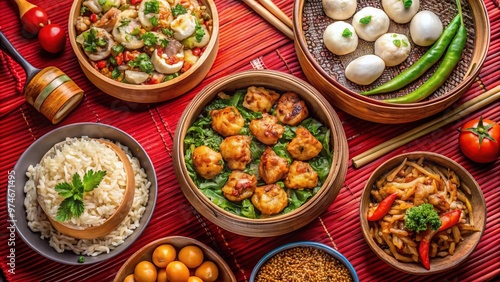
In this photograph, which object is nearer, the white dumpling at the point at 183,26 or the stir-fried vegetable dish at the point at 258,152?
the stir-fried vegetable dish at the point at 258,152

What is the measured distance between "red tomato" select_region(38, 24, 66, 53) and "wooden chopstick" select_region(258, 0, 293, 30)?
1327 mm

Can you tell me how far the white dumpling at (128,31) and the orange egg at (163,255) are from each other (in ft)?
4.19

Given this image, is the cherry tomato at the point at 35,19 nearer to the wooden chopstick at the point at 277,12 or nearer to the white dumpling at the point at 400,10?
the wooden chopstick at the point at 277,12

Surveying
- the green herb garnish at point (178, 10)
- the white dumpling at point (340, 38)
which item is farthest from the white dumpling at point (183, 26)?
the white dumpling at point (340, 38)

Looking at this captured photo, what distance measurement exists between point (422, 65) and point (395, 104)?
0.36 metres

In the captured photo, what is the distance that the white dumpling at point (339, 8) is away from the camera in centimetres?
396

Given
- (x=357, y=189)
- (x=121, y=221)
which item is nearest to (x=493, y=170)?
(x=357, y=189)

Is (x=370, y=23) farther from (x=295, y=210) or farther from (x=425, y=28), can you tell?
(x=295, y=210)

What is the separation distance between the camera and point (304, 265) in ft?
12.1

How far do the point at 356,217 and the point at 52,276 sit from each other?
6.32 feet

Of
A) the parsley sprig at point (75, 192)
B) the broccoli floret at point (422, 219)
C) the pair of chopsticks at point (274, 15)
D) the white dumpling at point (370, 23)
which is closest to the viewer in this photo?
the parsley sprig at point (75, 192)

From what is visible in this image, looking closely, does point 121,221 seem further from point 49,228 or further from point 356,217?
point 356,217

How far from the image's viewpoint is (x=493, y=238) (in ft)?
12.6

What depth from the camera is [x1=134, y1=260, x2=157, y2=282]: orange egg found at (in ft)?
11.8
